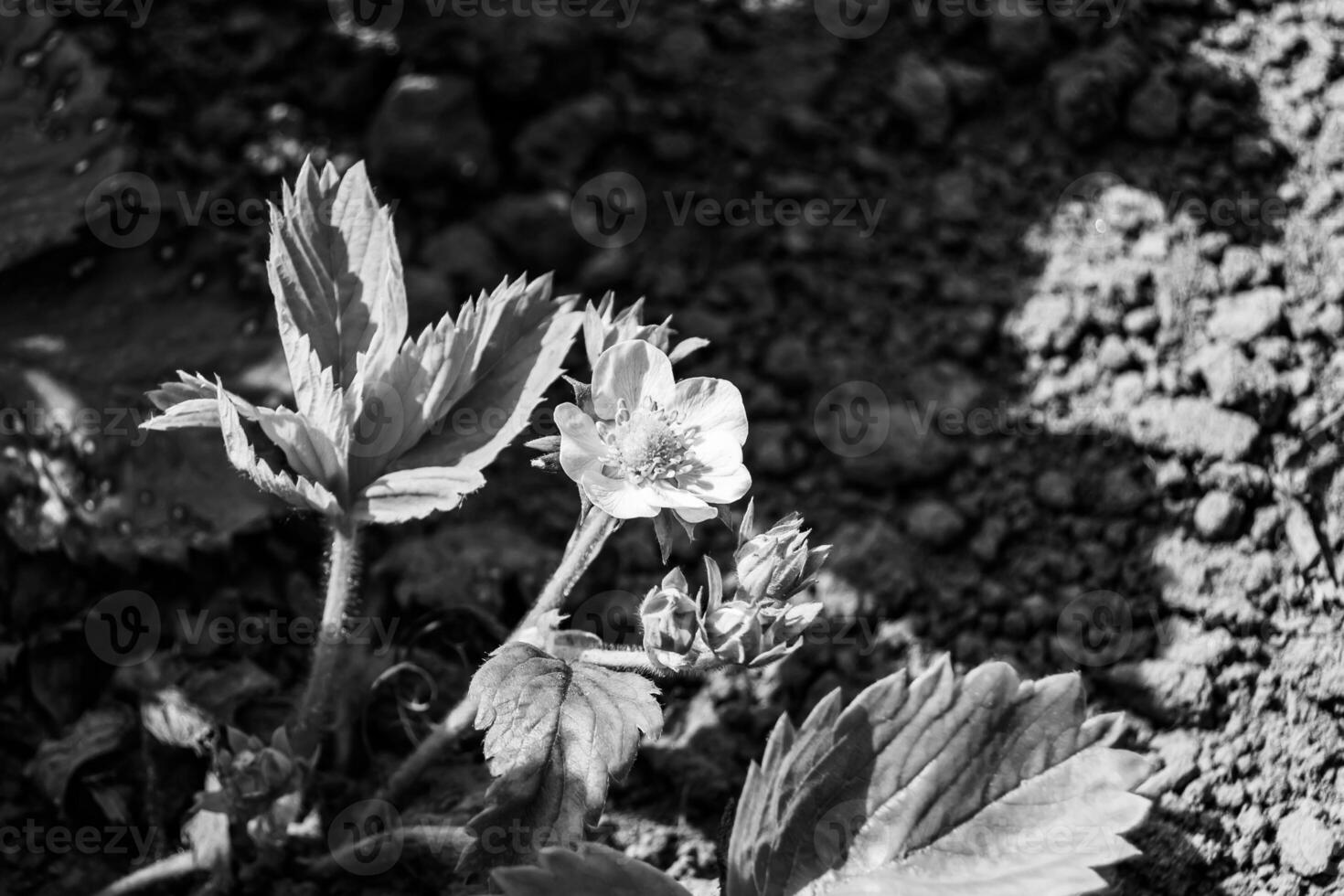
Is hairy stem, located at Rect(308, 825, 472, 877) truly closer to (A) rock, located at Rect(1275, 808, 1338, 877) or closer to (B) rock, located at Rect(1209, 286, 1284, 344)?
(A) rock, located at Rect(1275, 808, 1338, 877)

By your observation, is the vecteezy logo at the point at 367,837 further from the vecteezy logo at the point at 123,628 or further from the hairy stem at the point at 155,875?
the vecteezy logo at the point at 123,628

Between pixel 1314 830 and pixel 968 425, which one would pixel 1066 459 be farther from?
pixel 1314 830

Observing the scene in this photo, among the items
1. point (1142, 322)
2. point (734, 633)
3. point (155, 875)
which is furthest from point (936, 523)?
point (155, 875)

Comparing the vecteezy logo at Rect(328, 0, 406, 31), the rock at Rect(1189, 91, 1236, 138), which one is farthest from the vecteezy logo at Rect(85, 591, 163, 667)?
the rock at Rect(1189, 91, 1236, 138)

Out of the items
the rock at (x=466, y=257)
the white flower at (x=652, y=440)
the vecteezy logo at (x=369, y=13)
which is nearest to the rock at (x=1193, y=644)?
the white flower at (x=652, y=440)

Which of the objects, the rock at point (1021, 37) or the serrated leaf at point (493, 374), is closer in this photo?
the serrated leaf at point (493, 374)

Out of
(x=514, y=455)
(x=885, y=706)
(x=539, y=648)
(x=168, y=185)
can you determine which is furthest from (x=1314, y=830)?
(x=168, y=185)
